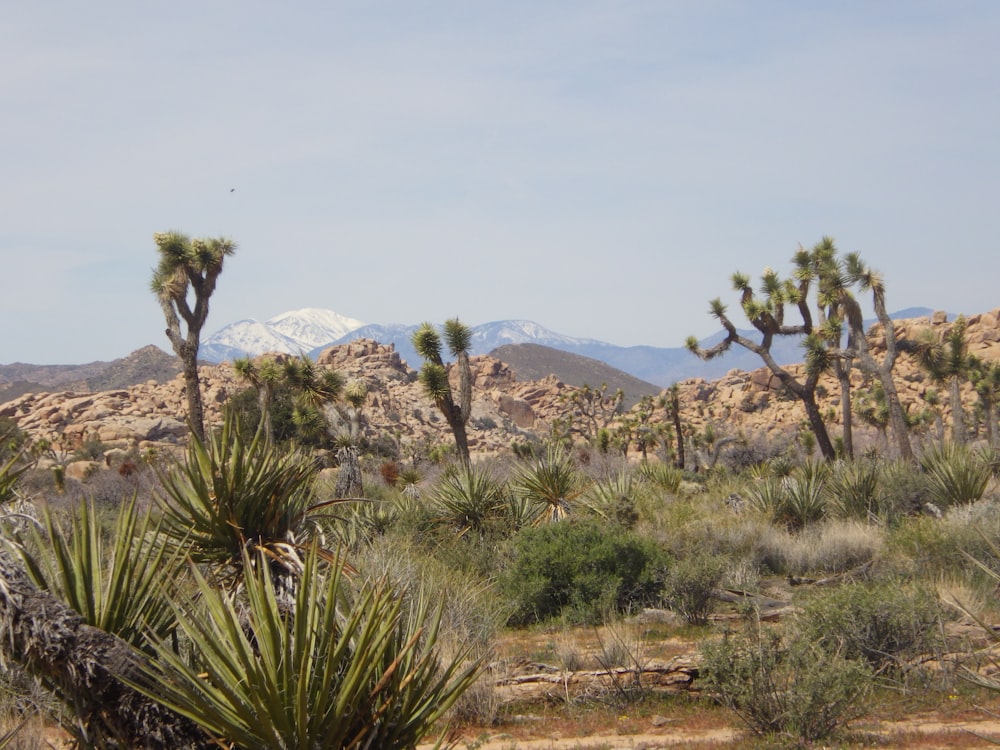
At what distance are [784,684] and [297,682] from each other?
16.2ft

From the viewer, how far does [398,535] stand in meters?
13.8

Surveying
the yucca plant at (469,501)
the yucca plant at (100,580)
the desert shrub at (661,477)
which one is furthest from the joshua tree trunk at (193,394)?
the yucca plant at (100,580)

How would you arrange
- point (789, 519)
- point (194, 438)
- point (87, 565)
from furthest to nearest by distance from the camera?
point (789, 519), point (194, 438), point (87, 565)

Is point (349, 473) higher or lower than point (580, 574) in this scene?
higher

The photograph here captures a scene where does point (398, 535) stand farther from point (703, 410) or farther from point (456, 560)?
point (703, 410)

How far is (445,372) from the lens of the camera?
64.2 ft

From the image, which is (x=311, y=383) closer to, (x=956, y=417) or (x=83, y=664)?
(x=956, y=417)

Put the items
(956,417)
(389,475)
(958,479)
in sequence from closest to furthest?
(958,479)
(389,475)
(956,417)

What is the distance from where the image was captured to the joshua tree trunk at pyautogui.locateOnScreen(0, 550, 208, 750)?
3.56 metres

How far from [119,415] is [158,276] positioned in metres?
30.2

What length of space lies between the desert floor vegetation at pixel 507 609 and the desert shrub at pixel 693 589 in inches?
1.6

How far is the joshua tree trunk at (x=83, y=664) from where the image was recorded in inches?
140

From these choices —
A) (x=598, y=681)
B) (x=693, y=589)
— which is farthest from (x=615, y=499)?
(x=598, y=681)

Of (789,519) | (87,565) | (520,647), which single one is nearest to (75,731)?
(87,565)
